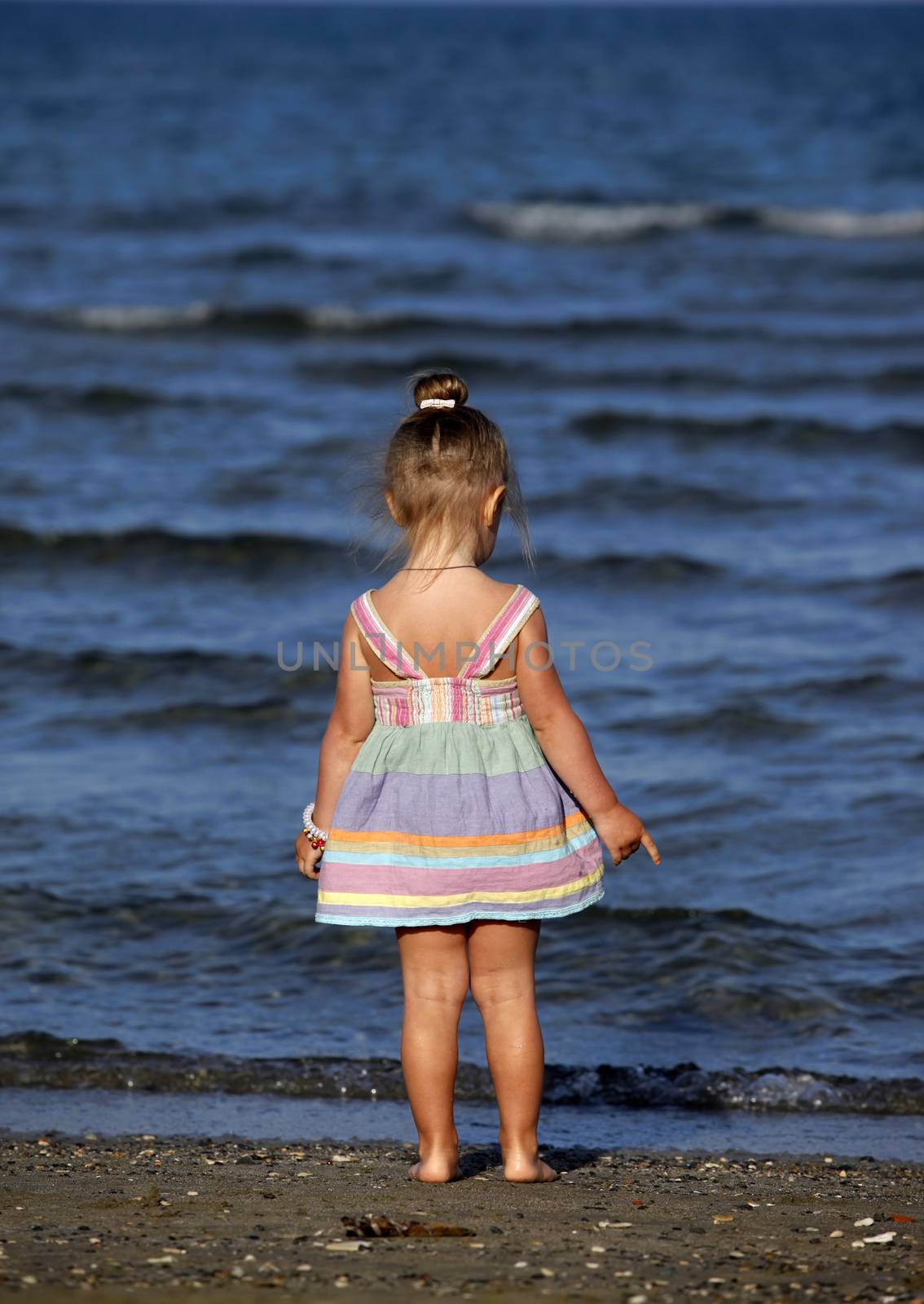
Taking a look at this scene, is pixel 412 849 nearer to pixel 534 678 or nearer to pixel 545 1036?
pixel 534 678

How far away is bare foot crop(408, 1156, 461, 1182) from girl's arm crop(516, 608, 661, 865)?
676 millimetres

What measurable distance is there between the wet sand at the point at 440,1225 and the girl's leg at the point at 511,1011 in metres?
0.17

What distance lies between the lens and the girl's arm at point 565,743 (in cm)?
310

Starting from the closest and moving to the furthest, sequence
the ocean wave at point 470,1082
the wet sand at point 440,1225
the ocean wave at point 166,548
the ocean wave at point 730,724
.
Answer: the wet sand at point 440,1225
the ocean wave at point 470,1082
the ocean wave at point 730,724
the ocean wave at point 166,548

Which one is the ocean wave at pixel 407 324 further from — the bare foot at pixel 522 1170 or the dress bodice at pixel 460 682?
the bare foot at pixel 522 1170

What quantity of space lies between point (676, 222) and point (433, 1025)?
20704mm

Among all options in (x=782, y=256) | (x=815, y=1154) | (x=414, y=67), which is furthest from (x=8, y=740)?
(x=414, y=67)

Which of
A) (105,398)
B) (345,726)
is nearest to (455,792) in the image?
(345,726)

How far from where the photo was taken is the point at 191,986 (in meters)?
4.55

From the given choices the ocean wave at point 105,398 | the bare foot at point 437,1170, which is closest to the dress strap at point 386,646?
the bare foot at point 437,1170

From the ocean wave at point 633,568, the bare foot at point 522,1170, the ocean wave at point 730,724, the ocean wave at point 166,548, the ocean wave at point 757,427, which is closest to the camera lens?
the bare foot at point 522,1170

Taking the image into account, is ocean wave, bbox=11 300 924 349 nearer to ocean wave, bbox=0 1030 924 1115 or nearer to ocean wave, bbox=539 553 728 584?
ocean wave, bbox=539 553 728 584

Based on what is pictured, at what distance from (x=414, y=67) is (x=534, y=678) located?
62.0 metres

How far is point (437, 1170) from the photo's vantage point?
3135 millimetres
